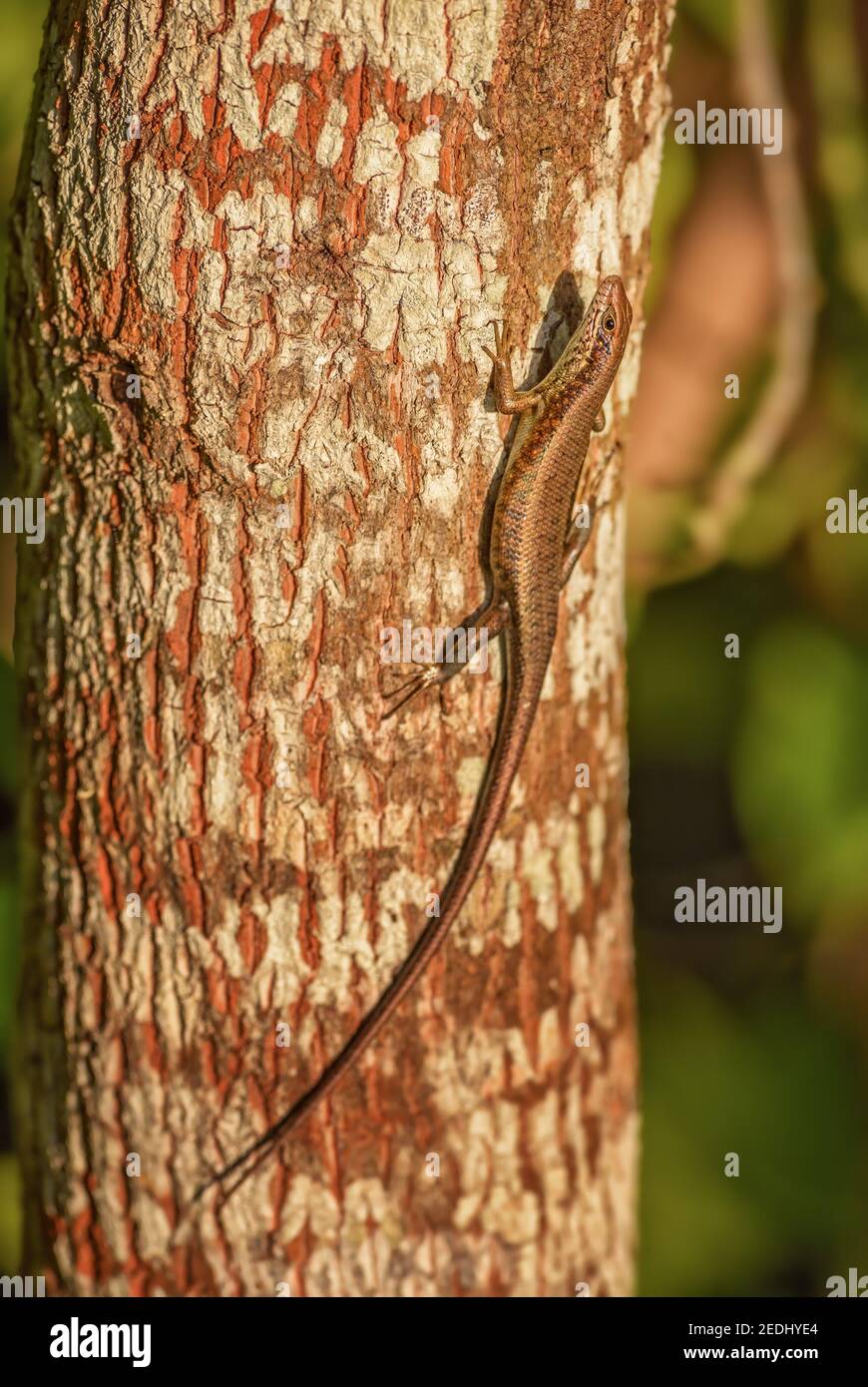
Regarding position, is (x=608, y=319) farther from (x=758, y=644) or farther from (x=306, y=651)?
(x=758, y=644)

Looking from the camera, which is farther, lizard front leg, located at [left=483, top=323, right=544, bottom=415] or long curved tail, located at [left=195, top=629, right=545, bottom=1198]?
long curved tail, located at [left=195, top=629, right=545, bottom=1198]

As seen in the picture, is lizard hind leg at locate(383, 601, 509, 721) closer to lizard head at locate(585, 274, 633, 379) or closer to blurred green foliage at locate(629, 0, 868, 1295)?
lizard head at locate(585, 274, 633, 379)

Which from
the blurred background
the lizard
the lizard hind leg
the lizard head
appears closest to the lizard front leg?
the lizard

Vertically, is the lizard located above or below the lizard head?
below

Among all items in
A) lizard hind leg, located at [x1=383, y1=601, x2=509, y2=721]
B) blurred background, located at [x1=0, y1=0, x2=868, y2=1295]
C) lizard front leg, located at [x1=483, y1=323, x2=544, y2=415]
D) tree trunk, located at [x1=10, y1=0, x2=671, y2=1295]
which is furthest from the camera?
blurred background, located at [x1=0, y1=0, x2=868, y2=1295]

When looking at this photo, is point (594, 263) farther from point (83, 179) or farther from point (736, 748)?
point (736, 748)

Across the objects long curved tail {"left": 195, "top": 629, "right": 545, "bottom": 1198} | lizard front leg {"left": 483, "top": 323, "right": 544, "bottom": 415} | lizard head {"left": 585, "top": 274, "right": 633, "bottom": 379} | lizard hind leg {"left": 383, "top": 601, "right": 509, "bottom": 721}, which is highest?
lizard head {"left": 585, "top": 274, "right": 633, "bottom": 379}

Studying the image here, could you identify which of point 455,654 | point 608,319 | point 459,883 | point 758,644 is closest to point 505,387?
point 608,319
